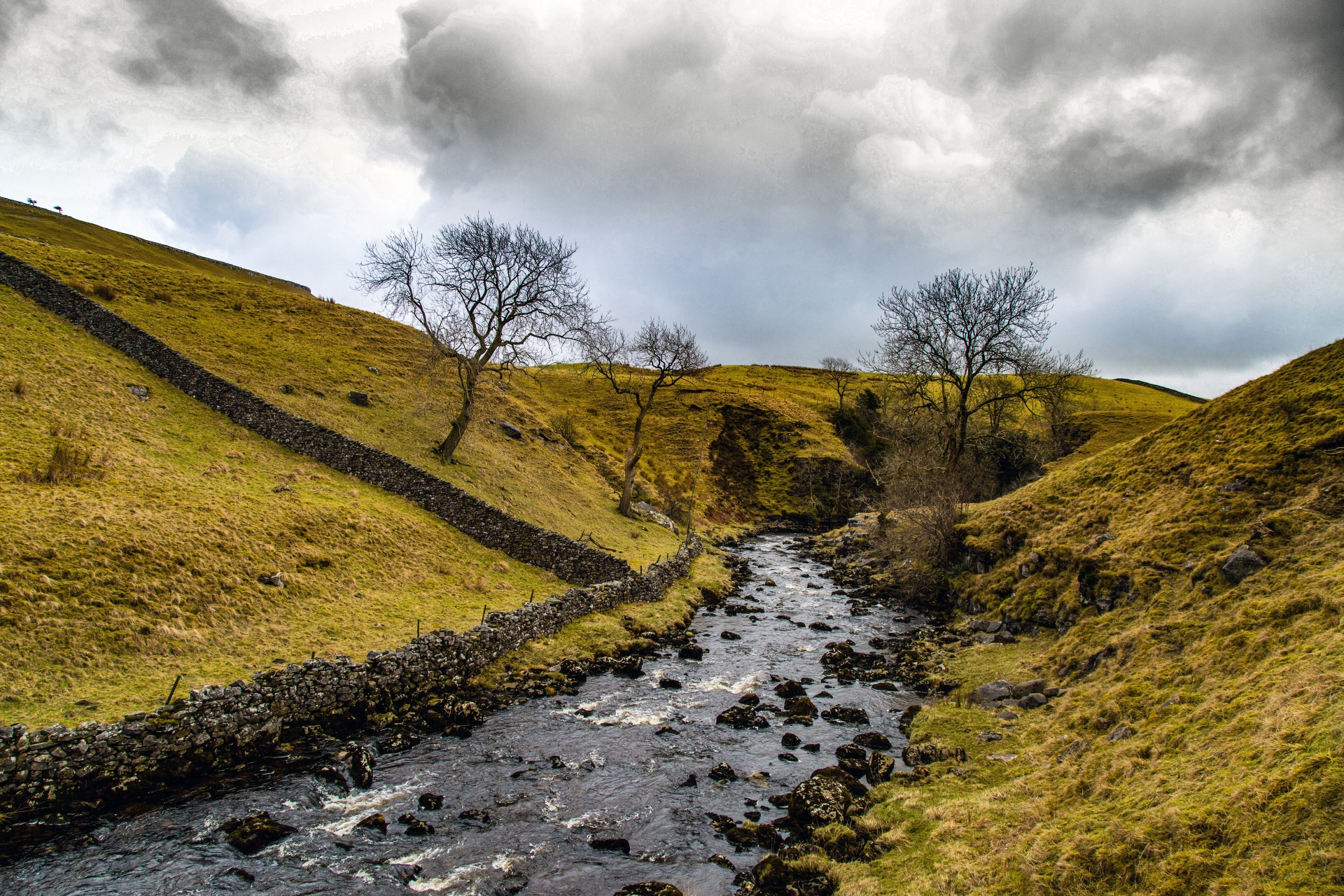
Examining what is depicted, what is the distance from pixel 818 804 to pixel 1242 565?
1139 centimetres

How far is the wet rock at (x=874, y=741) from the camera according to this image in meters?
14.9

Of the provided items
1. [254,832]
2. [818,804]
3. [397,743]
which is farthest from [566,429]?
[818,804]

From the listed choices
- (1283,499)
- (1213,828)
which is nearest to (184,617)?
(1213,828)

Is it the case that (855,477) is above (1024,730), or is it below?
above

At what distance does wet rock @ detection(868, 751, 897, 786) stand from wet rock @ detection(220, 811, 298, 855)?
38.5 ft

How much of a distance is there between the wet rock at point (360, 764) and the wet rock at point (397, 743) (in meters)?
0.45

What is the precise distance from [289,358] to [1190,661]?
47.0 meters

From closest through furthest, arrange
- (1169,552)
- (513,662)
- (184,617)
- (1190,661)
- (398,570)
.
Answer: (1190,661) → (184,617) → (1169,552) → (513,662) → (398,570)

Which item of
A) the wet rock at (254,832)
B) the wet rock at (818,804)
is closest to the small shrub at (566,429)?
the wet rock at (254,832)

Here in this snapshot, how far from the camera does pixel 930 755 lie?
13625 mm

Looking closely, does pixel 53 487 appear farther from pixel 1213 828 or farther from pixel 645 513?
pixel 645 513

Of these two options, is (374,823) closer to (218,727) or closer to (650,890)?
(218,727)

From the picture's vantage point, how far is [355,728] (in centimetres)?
1454

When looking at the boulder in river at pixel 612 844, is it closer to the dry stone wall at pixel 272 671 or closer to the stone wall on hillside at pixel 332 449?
the dry stone wall at pixel 272 671
